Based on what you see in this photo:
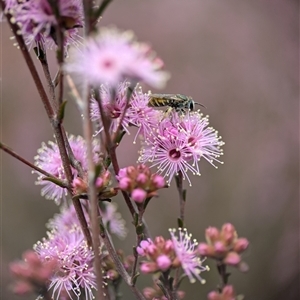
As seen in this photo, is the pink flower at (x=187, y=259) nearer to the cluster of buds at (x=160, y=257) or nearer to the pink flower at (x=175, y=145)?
the cluster of buds at (x=160, y=257)

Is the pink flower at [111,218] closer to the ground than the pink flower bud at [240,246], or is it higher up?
higher up

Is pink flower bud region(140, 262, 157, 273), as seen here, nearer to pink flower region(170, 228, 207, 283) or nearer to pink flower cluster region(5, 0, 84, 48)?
pink flower region(170, 228, 207, 283)

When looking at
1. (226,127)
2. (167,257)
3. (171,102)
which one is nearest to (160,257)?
(167,257)

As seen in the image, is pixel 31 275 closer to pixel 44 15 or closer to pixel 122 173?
pixel 122 173

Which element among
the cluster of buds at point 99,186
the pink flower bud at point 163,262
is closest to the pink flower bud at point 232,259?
the pink flower bud at point 163,262

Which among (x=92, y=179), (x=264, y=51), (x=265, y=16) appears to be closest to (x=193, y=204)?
(x=264, y=51)

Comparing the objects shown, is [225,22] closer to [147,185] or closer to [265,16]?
[265,16]
